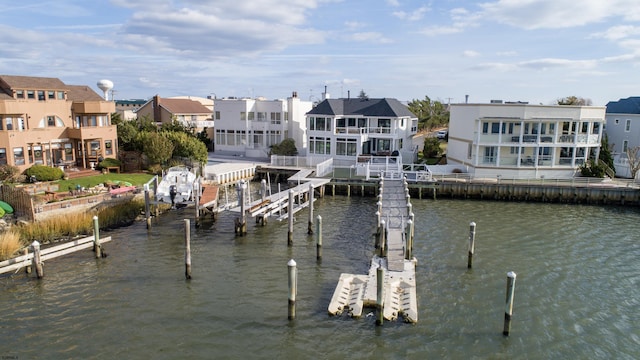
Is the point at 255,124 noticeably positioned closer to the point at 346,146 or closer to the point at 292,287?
the point at 346,146

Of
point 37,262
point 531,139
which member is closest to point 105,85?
point 37,262

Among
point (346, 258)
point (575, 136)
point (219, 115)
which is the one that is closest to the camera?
point (346, 258)

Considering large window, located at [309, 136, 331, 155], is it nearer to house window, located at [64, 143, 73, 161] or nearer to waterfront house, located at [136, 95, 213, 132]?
waterfront house, located at [136, 95, 213, 132]

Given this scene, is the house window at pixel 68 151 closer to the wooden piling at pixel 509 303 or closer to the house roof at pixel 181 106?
the house roof at pixel 181 106

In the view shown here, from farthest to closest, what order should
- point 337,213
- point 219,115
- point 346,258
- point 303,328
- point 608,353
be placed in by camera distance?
1. point 219,115
2. point 337,213
3. point 346,258
4. point 303,328
5. point 608,353

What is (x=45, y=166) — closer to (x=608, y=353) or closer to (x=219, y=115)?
(x=219, y=115)

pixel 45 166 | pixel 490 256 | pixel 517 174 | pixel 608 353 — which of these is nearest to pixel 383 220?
pixel 490 256
